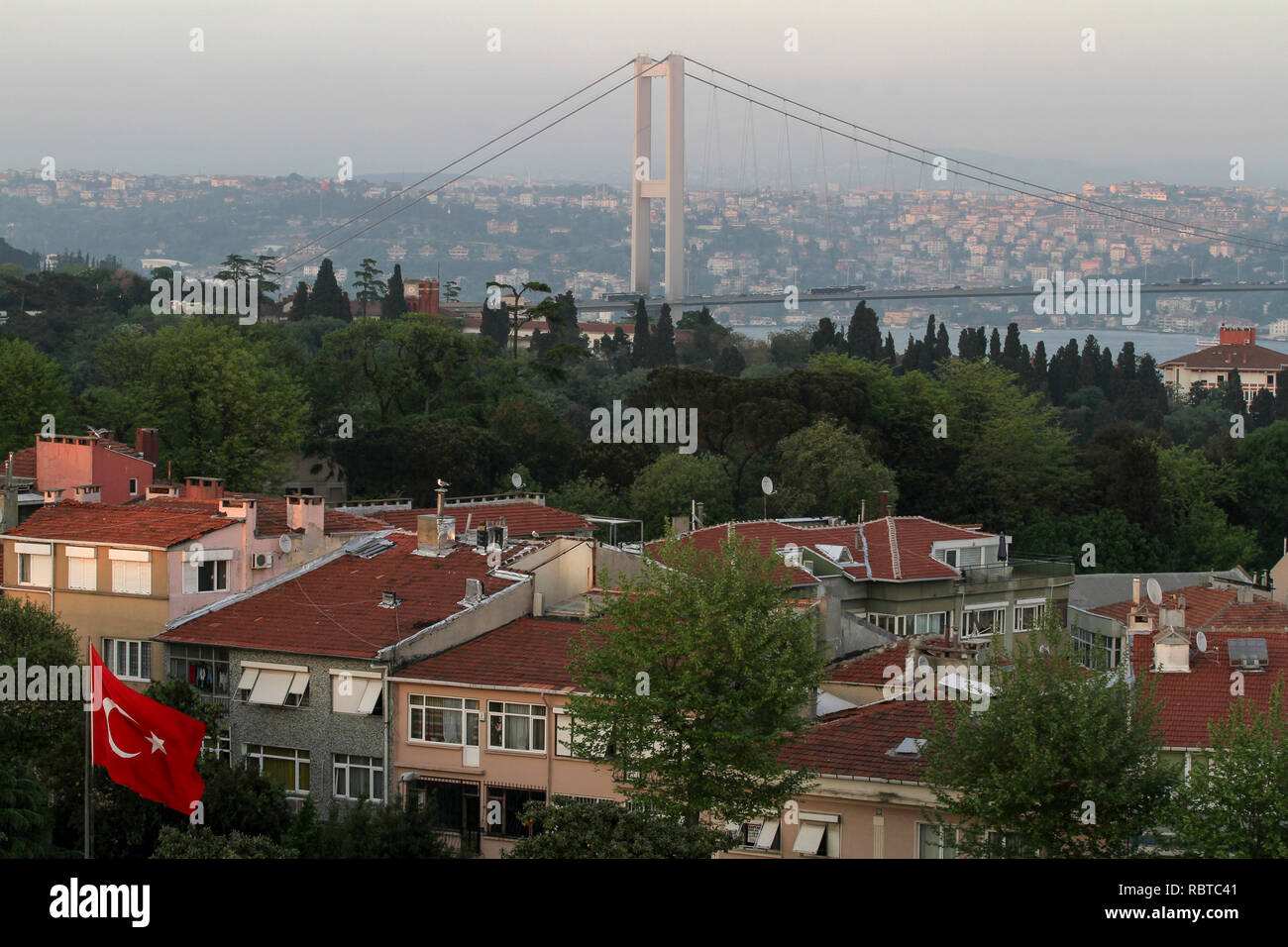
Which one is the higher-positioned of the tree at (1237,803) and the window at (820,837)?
the tree at (1237,803)

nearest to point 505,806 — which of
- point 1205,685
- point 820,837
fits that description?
point 820,837

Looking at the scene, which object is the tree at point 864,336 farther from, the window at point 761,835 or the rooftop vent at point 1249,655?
the window at point 761,835

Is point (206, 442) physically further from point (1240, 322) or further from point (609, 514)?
point (1240, 322)

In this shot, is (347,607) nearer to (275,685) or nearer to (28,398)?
(275,685)

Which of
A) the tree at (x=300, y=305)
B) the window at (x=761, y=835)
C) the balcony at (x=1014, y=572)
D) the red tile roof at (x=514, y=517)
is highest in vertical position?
the tree at (x=300, y=305)

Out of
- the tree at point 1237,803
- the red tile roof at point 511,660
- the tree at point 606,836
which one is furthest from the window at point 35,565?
the tree at point 1237,803
